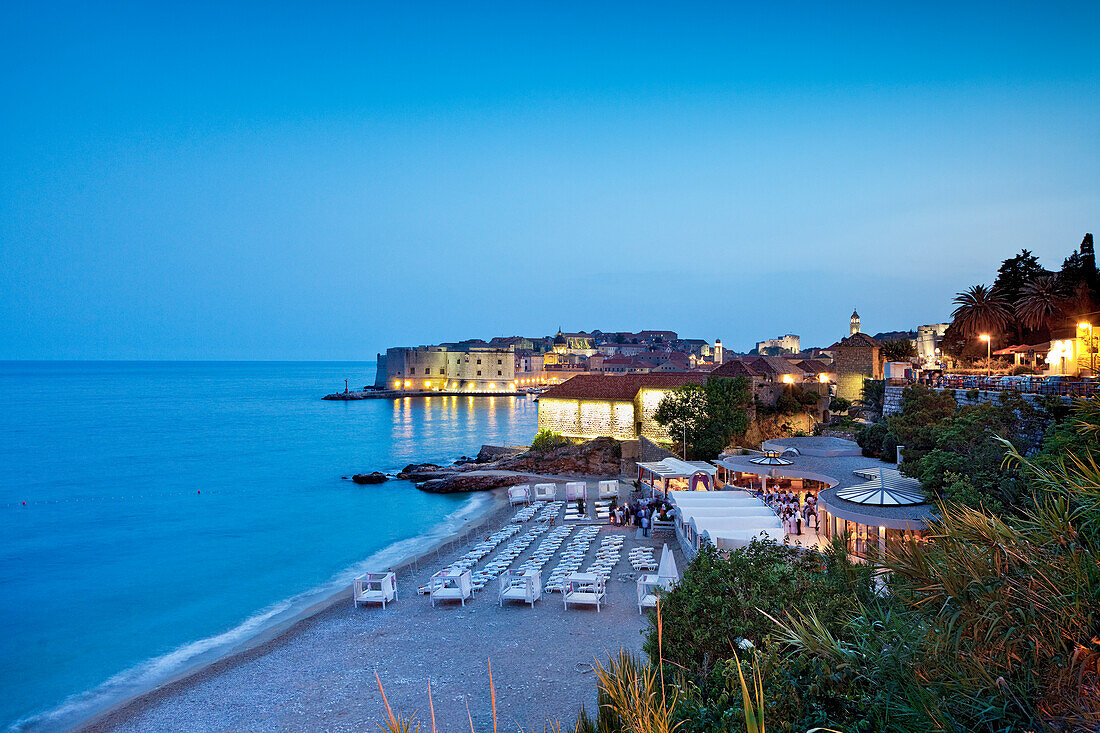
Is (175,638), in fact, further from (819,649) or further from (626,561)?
(819,649)

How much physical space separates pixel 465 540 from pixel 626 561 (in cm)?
685

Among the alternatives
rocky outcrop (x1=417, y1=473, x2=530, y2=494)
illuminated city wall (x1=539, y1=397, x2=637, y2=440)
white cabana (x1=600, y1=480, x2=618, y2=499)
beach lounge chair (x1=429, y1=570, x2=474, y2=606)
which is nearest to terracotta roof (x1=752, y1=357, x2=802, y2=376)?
illuminated city wall (x1=539, y1=397, x2=637, y2=440)

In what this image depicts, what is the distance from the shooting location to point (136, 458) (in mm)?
42688

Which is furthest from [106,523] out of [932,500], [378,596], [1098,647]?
[1098,647]

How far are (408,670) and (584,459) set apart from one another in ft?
65.7

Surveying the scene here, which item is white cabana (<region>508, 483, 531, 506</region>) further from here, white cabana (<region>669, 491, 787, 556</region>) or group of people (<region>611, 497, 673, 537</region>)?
white cabana (<region>669, 491, 787, 556</region>)

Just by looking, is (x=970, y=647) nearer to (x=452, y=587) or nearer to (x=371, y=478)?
(x=452, y=587)

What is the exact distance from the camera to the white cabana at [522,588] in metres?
12.8

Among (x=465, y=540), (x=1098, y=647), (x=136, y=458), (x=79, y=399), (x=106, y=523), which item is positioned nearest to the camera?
(x=1098, y=647)

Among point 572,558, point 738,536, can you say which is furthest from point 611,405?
point 738,536

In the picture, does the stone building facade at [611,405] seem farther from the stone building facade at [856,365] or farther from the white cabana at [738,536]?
the white cabana at [738,536]

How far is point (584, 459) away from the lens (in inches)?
1174

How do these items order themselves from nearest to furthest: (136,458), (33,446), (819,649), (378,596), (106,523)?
1. (819,649)
2. (378,596)
3. (106,523)
4. (136,458)
5. (33,446)

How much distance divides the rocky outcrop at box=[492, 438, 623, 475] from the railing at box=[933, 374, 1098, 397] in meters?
13.8
